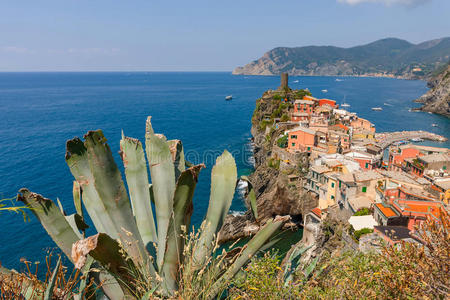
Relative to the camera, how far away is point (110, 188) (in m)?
3.14

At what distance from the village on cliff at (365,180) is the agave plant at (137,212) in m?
9.23

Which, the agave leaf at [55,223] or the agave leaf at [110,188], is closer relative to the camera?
the agave leaf at [55,223]

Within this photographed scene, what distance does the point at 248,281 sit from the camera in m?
3.92

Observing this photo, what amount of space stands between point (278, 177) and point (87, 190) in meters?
29.2

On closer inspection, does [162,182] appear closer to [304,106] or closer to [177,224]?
[177,224]

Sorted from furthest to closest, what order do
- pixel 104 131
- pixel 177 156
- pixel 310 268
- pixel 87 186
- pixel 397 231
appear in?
pixel 104 131
pixel 397 231
pixel 310 268
pixel 177 156
pixel 87 186

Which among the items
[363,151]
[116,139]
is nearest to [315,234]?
[363,151]

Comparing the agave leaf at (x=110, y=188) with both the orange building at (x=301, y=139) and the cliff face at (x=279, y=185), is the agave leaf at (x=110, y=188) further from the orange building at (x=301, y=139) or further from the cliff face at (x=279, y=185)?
the orange building at (x=301, y=139)

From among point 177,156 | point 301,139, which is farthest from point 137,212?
point 301,139

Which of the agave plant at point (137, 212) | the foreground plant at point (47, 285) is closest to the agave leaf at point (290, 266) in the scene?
the agave plant at point (137, 212)

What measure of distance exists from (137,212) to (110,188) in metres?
0.59

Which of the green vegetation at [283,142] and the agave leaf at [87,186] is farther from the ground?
the agave leaf at [87,186]

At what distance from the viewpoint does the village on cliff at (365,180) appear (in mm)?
18438

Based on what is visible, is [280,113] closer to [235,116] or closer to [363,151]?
[363,151]
